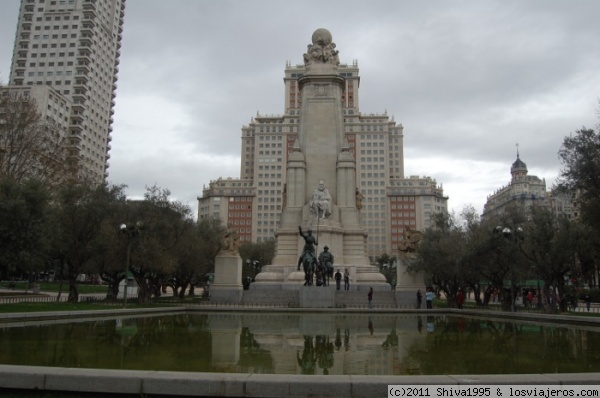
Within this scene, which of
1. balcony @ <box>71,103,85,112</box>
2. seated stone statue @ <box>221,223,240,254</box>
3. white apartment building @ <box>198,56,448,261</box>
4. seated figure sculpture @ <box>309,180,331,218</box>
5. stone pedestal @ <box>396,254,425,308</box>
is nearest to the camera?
stone pedestal @ <box>396,254,425,308</box>

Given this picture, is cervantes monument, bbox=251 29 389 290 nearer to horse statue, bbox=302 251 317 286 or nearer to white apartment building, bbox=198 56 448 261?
horse statue, bbox=302 251 317 286

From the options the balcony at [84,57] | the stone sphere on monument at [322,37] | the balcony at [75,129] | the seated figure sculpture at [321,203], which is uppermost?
the balcony at [84,57]

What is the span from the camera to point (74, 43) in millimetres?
96688

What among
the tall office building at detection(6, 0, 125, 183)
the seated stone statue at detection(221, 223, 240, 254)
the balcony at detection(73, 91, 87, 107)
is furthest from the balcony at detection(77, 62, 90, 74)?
the seated stone statue at detection(221, 223, 240, 254)

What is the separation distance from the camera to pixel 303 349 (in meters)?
11.4

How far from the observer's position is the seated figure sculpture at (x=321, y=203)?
41.3 m

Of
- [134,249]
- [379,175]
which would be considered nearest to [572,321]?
[134,249]

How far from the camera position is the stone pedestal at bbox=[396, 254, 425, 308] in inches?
1302

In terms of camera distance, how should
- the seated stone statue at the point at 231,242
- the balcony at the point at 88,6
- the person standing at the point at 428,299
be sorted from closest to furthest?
1. the person standing at the point at 428,299
2. the seated stone statue at the point at 231,242
3. the balcony at the point at 88,6

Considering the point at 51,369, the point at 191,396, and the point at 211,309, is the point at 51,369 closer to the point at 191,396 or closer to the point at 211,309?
the point at 191,396

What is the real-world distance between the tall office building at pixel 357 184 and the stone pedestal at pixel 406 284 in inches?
3869

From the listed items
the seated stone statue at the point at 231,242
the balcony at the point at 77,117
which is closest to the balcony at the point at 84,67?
the balcony at the point at 77,117

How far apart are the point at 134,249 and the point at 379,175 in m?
108

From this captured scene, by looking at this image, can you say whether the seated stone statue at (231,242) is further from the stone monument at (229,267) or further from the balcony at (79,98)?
the balcony at (79,98)
